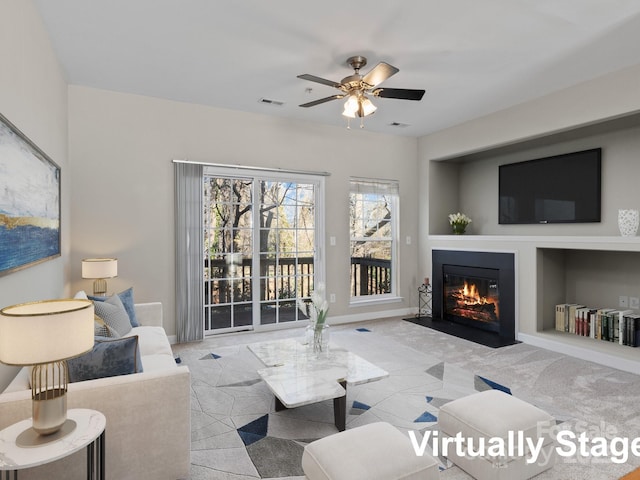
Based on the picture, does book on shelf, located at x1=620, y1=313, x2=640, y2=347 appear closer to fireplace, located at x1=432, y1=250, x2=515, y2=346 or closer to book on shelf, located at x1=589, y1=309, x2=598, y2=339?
book on shelf, located at x1=589, y1=309, x2=598, y2=339

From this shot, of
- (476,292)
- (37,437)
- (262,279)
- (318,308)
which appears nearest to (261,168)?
(262,279)

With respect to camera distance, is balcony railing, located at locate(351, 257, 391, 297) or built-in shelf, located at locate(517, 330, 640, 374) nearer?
built-in shelf, located at locate(517, 330, 640, 374)

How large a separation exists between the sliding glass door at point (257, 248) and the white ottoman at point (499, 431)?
324 centimetres

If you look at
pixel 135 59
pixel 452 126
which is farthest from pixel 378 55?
pixel 452 126

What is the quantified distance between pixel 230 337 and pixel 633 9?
479 centimetres

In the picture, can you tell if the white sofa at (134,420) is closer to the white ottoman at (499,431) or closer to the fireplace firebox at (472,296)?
the white ottoman at (499,431)

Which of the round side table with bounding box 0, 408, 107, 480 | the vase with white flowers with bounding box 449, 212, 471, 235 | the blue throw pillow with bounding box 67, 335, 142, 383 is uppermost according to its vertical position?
the vase with white flowers with bounding box 449, 212, 471, 235

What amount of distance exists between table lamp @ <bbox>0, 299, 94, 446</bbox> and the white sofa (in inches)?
8.4

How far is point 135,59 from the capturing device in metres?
3.35

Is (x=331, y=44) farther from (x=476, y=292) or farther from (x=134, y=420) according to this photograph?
(x=476, y=292)

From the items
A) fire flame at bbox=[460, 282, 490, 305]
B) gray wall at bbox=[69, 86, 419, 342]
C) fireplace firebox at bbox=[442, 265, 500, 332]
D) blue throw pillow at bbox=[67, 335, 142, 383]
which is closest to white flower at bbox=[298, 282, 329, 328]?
blue throw pillow at bbox=[67, 335, 142, 383]

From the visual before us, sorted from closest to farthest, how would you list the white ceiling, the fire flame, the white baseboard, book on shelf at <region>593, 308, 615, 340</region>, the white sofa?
the white sofa < the white ceiling < book on shelf at <region>593, 308, 615, 340</region> < the fire flame < the white baseboard

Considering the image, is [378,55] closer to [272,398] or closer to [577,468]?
[272,398]

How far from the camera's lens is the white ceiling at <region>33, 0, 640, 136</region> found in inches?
102
